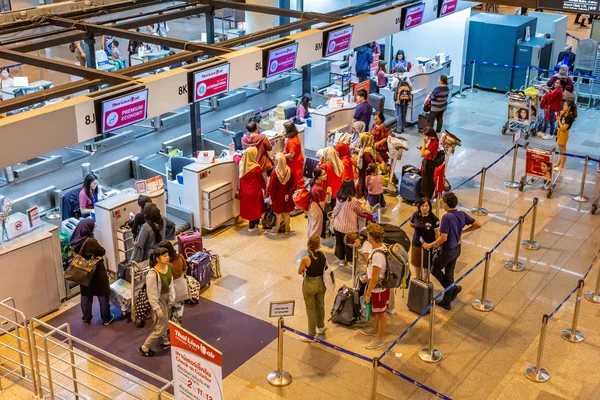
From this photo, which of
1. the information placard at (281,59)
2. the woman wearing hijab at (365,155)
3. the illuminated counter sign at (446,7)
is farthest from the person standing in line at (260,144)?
the illuminated counter sign at (446,7)

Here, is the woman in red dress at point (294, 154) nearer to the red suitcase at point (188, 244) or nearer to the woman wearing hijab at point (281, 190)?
the woman wearing hijab at point (281, 190)

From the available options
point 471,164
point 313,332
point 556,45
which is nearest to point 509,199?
point 471,164

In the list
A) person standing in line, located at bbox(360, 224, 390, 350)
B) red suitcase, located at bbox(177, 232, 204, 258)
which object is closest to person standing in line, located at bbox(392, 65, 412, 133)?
red suitcase, located at bbox(177, 232, 204, 258)

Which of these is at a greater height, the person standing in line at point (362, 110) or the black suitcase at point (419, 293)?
the person standing in line at point (362, 110)

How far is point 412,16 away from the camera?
52.5ft

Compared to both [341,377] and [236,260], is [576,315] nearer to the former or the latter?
[341,377]

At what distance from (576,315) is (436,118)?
300 inches

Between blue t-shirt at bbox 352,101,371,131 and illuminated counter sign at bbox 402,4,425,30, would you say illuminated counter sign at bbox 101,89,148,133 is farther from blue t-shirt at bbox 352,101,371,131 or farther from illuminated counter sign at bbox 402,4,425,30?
illuminated counter sign at bbox 402,4,425,30

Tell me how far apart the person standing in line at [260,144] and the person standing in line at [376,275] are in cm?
371

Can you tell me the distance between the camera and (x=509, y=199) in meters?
13.5

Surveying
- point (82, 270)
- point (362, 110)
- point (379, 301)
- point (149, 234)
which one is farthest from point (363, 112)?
point (82, 270)

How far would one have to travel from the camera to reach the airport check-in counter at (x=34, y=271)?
916cm

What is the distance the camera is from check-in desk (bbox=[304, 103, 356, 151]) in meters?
14.5

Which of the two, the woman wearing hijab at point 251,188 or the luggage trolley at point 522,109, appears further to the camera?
the luggage trolley at point 522,109
